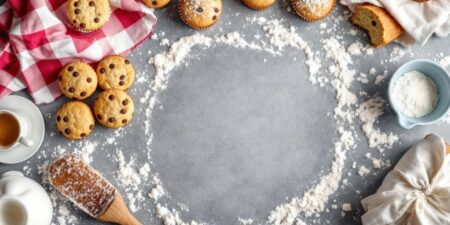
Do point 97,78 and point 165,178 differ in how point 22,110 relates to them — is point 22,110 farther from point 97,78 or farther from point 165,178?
point 165,178

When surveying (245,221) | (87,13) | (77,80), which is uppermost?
(87,13)

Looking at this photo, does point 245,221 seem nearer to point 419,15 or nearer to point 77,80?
point 77,80

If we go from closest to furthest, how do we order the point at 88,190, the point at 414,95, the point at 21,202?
A: the point at 21,202 → the point at 88,190 → the point at 414,95

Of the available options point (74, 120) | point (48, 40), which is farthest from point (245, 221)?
point (48, 40)

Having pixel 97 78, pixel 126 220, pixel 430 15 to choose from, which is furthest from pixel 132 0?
pixel 430 15

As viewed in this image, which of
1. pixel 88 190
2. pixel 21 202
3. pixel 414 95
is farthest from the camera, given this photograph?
pixel 414 95

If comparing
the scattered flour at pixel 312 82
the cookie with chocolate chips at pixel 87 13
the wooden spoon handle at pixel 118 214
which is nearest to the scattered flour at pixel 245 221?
the scattered flour at pixel 312 82

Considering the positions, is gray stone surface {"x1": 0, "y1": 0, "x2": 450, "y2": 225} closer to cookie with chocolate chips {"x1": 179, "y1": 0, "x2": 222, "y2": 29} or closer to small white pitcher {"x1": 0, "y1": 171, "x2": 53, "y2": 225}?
cookie with chocolate chips {"x1": 179, "y1": 0, "x2": 222, "y2": 29}

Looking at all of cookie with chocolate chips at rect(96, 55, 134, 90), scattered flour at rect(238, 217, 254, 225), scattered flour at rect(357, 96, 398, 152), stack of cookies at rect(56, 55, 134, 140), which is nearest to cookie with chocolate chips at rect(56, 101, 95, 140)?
stack of cookies at rect(56, 55, 134, 140)
